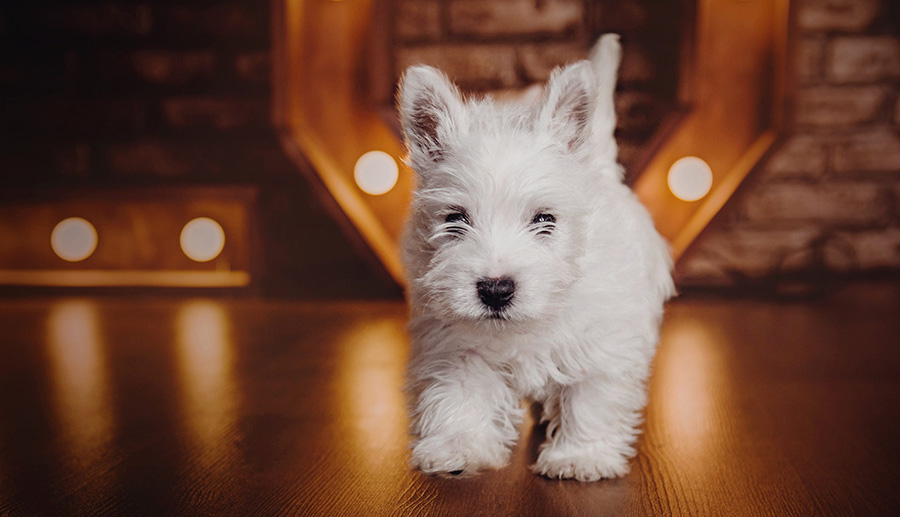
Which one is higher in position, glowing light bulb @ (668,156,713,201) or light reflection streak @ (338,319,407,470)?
glowing light bulb @ (668,156,713,201)

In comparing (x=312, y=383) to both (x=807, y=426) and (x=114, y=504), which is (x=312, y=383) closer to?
(x=114, y=504)

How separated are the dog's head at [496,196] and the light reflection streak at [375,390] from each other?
378 mm

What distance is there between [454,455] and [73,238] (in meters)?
3.61

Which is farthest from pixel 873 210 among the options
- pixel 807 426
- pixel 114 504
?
pixel 114 504

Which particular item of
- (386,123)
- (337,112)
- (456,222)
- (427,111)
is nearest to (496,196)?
(456,222)

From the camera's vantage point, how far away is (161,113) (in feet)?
13.0

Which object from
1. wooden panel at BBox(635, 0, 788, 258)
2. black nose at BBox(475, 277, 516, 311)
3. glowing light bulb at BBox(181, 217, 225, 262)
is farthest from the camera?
glowing light bulb at BBox(181, 217, 225, 262)

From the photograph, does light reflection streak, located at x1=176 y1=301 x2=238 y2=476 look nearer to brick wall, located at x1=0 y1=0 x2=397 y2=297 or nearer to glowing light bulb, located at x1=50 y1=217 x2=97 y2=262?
brick wall, located at x1=0 y1=0 x2=397 y2=297

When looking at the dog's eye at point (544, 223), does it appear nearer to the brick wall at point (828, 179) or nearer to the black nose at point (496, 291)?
the black nose at point (496, 291)

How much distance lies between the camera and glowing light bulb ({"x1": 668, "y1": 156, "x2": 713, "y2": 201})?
3594mm

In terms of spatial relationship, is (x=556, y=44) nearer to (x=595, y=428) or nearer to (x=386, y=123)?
(x=386, y=123)

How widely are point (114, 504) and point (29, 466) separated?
34 cm

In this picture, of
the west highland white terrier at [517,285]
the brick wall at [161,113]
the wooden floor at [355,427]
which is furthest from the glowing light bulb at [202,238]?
the west highland white terrier at [517,285]

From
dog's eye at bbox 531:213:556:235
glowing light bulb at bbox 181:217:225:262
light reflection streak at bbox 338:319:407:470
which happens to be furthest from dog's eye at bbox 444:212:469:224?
glowing light bulb at bbox 181:217:225:262
